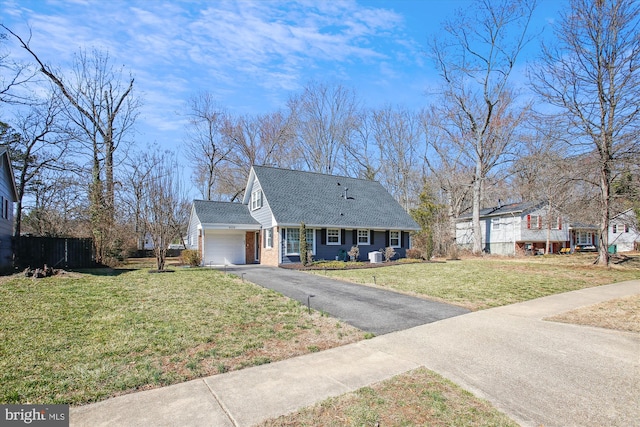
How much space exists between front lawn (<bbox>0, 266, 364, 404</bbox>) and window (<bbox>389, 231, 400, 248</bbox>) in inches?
565

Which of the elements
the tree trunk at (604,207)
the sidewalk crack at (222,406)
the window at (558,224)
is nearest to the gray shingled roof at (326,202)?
the tree trunk at (604,207)

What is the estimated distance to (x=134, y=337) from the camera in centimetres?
548

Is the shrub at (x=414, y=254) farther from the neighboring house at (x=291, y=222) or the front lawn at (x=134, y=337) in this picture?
the front lawn at (x=134, y=337)

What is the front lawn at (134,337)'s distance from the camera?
3.95m

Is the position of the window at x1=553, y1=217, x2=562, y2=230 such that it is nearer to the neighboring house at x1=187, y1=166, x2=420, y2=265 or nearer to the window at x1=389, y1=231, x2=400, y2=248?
the neighboring house at x1=187, y1=166, x2=420, y2=265

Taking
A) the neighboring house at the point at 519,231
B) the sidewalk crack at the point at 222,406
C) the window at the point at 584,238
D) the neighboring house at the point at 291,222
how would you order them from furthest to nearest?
the window at the point at 584,238 → the neighboring house at the point at 519,231 → the neighboring house at the point at 291,222 → the sidewalk crack at the point at 222,406

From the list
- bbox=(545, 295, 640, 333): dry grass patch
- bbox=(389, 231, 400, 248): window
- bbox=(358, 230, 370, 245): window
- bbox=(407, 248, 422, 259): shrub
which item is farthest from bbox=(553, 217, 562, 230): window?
bbox=(545, 295, 640, 333): dry grass patch

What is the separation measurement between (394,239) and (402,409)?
781 inches

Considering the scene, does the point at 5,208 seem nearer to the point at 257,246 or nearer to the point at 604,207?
the point at 257,246

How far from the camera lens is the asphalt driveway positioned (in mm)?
6797

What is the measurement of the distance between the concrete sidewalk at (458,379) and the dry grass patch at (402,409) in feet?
0.56

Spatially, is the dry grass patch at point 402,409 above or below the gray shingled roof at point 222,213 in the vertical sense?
below

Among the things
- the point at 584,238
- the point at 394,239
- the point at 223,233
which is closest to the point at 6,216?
the point at 223,233

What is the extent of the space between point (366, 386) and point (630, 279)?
15.3 m
